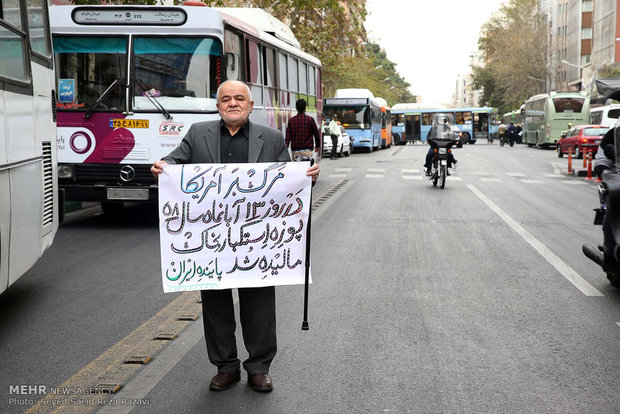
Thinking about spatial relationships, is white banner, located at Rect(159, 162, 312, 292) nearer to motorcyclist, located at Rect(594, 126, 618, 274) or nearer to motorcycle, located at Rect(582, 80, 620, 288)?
motorcycle, located at Rect(582, 80, 620, 288)

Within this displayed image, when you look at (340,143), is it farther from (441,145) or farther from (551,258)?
(551,258)

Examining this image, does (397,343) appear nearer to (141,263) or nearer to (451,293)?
(451,293)

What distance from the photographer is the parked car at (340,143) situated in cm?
3959

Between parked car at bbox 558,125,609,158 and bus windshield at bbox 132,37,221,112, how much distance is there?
894 inches

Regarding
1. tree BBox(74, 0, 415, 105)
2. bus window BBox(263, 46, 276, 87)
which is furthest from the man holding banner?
tree BBox(74, 0, 415, 105)

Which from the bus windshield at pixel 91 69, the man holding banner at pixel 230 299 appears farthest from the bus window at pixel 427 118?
the man holding banner at pixel 230 299

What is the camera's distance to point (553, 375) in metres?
5.11

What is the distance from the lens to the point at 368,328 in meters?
6.29

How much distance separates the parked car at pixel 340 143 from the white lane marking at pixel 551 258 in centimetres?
2422

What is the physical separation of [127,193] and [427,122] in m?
56.3

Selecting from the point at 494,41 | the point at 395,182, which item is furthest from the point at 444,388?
the point at 494,41

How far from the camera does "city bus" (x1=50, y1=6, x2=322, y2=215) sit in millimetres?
12195

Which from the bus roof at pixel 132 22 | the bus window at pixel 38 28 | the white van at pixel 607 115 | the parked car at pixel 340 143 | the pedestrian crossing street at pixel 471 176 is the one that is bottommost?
the pedestrian crossing street at pixel 471 176

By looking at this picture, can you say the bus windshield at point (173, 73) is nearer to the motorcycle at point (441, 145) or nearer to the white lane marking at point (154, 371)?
the white lane marking at point (154, 371)
